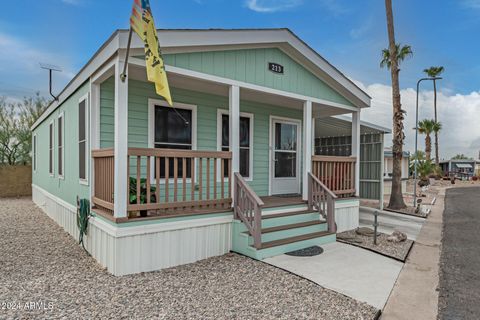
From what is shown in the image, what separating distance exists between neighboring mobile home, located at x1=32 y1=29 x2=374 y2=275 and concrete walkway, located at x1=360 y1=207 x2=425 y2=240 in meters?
0.84

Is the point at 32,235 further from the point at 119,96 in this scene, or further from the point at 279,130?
the point at 279,130

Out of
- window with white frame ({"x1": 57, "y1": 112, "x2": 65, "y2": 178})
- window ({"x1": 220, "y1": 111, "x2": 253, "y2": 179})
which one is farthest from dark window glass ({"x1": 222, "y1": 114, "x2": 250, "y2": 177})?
window with white frame ({"x1": 57, "y1": 112, "x2": 65, "y2": 178})

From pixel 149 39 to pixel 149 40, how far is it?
11mm

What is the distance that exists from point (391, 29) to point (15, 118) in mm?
18124

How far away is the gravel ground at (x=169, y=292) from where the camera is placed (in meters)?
2.81

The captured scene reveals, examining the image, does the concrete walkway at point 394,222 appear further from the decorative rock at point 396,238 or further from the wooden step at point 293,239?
the wooden step at point 293,239

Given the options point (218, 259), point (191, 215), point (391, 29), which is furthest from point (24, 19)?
point (391, 29)

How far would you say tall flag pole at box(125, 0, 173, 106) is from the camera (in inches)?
123

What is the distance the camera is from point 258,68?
5.36 m

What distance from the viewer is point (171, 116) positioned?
5586 millimetres

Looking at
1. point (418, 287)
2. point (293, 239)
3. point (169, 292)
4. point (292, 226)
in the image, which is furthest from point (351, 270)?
point (169, 292)

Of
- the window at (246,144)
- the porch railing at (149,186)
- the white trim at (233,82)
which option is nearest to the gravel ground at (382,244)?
the window at (246,144)

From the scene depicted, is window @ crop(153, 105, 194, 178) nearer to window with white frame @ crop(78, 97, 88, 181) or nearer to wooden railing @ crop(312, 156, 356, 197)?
window with white frame @ crop(78, 97, 88, 181)

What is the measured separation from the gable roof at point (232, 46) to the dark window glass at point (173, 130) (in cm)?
139
